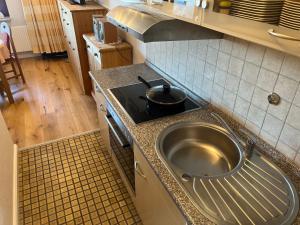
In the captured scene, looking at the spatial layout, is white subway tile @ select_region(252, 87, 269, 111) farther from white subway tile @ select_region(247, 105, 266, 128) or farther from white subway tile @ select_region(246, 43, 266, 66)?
white subway tile @ select_region(246, 43, 266, 66)

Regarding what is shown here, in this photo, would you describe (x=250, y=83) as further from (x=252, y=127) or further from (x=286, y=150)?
(x=286, y=150)

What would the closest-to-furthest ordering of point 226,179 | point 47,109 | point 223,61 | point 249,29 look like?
point 249,29 → point 226,179 → point 223,61 → point 47,109

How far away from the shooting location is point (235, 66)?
1226 millimetres

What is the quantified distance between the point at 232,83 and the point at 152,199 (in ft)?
2.58

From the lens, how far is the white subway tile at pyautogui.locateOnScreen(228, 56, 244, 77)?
1193mm

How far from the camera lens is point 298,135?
968mm

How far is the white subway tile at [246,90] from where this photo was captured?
45.7 inches

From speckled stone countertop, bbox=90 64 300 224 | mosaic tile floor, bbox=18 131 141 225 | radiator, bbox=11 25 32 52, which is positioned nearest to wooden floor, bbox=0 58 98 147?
mosaic tile floor, bbox=18 131 141 225

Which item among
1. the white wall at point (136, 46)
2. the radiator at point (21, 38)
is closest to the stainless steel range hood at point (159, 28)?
the white wall at point (136, 46)

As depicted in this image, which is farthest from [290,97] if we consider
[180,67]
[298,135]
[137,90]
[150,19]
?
[137,90]

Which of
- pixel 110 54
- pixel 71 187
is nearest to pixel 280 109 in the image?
pixel 71 187

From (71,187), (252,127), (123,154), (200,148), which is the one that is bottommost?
(71,187)

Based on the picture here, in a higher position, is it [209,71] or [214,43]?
[214,43]

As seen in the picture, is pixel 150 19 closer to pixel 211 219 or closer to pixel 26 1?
pixel 211 219
